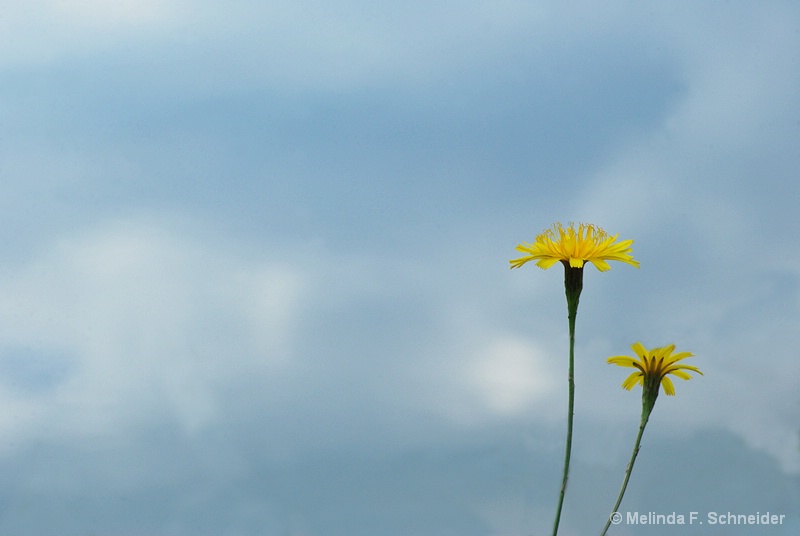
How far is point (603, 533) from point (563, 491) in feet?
A: 0.70

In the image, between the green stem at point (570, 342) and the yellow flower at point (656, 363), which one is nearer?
the green stem at point (570, 342)

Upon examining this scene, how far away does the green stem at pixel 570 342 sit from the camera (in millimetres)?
2684

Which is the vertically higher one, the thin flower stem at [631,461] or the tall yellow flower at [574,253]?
the tall yellow flower at [574,253]

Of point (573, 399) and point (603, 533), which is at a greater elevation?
point (573, 399)

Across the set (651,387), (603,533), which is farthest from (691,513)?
(603,533)

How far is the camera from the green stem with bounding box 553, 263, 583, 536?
2.68 meters

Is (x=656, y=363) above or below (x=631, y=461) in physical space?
above

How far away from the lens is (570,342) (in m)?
2.91

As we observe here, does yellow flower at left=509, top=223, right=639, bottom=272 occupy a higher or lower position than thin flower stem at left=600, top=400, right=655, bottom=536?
higher

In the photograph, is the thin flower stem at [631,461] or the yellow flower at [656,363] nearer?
the thin flower stem at [631,461]

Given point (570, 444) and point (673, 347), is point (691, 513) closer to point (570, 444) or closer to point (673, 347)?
point (673, 347)

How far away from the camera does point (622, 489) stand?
275 cm

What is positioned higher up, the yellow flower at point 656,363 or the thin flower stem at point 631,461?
the yellow flower at point 656,363

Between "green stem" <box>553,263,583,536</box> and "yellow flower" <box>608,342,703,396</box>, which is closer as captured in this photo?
"green stem" <box>553,263,583,536</box>
